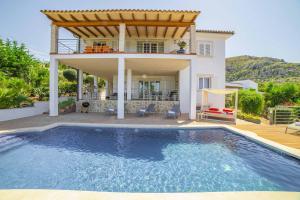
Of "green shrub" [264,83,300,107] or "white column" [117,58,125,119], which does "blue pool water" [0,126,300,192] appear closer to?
"white column" [117,58,125,119]

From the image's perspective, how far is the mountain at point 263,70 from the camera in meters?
63.9

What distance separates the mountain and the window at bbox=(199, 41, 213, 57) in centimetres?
5477

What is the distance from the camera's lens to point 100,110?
17406mm

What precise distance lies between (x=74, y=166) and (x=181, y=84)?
1351 cm

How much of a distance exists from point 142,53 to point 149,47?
18.5ft

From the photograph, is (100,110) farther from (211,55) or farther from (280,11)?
(280,11)

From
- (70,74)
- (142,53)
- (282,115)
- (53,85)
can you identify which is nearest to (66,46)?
(53,85)

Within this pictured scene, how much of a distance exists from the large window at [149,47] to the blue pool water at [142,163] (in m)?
11.2

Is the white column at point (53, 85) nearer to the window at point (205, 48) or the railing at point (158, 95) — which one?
the railing at point (158, 95)

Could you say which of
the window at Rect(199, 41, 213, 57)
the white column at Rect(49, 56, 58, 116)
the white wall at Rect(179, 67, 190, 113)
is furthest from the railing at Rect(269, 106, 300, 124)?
the white column at Rect(49, 56, 58, 116)

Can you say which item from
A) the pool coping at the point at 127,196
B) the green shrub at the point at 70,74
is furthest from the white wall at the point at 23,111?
the green shrub at the point at 70,74

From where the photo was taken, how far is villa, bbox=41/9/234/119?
13047 mm

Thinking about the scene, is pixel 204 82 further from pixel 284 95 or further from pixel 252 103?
pixel 284 95
